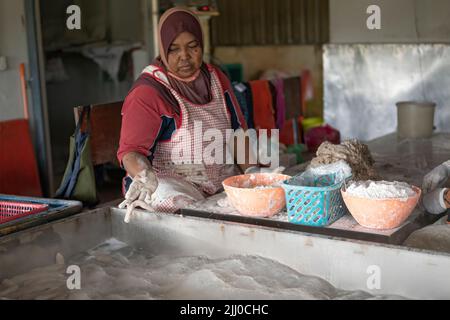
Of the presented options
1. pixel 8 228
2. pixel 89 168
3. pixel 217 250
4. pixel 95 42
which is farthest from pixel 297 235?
pixel 95 42

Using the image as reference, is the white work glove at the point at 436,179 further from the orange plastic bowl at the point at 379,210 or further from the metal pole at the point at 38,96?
the metal pole at the point at 38,96

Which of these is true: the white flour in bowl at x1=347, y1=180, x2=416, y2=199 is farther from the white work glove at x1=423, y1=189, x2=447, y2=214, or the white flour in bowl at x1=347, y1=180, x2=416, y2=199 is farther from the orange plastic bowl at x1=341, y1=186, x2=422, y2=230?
the white work glove at x1=423, y1=189, x2=447, y2=214

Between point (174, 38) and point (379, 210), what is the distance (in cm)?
145

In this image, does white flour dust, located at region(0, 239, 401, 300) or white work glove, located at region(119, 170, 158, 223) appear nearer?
white flour dust, located at region(0, 239, 401, 300)

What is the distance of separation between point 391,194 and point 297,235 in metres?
0.36

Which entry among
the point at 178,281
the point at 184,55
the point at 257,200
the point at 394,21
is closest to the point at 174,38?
the point at 184,55

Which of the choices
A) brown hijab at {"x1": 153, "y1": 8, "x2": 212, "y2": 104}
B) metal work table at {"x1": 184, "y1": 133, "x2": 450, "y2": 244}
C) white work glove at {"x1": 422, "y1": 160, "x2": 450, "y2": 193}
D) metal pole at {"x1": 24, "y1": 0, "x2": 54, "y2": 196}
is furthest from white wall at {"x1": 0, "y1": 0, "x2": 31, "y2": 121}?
white work glove at {"x1": 422, "y1": 160, "x2": 450, "y2": 193}

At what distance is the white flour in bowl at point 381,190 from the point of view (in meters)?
2.18

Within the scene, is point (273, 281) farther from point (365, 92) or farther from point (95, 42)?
point (95, 42)

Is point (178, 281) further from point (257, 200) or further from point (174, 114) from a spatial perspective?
point (174, 114)

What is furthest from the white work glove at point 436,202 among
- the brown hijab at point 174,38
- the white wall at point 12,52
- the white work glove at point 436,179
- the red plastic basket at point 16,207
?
the white wall at point 12,52

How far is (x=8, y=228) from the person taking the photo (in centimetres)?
237

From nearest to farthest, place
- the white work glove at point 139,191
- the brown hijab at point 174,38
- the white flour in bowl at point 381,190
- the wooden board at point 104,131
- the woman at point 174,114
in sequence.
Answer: the white flour in bowl at point 381,190 < the white work glove at point 139,191 < the woman at point 174,114 < the brown hijab at point 174,38 < the wooden board at point 104,131

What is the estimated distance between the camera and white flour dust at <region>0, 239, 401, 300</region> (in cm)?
206
